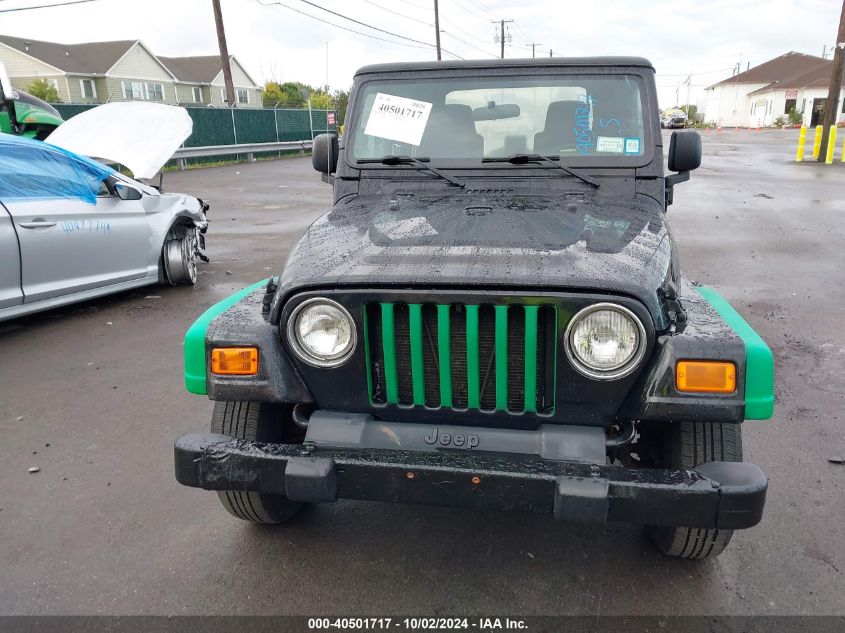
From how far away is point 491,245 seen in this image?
2516 millimetres

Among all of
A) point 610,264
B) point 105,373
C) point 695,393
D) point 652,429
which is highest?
point 610,264

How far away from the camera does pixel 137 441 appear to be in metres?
3.91

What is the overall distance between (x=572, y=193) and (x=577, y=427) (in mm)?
1449

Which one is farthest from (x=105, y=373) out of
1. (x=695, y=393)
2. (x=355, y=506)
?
(x=695, y=393)

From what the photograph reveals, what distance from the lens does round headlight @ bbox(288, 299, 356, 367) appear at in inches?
91.9

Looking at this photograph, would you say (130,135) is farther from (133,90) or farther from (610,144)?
(133,90)

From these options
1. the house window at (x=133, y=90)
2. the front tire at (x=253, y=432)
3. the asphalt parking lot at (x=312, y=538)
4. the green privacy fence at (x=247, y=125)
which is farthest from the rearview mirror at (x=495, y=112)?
the house window at (x=133, y=90)

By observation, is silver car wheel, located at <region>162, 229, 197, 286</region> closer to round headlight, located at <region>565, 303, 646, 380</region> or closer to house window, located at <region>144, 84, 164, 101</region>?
round headlight, located at <region>565, 303, 646, 380</region>

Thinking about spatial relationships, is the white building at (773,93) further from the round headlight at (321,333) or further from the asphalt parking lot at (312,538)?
the round headlight at (321,333)

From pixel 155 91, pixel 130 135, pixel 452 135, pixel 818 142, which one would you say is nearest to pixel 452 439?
pixel 452 135

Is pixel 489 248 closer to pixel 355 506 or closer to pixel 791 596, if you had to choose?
pixel 355 506

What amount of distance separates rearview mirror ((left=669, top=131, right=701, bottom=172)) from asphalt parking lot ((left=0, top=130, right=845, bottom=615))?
1554 mm

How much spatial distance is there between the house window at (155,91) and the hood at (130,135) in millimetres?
49881

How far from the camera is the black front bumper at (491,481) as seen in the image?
2.06 metres
